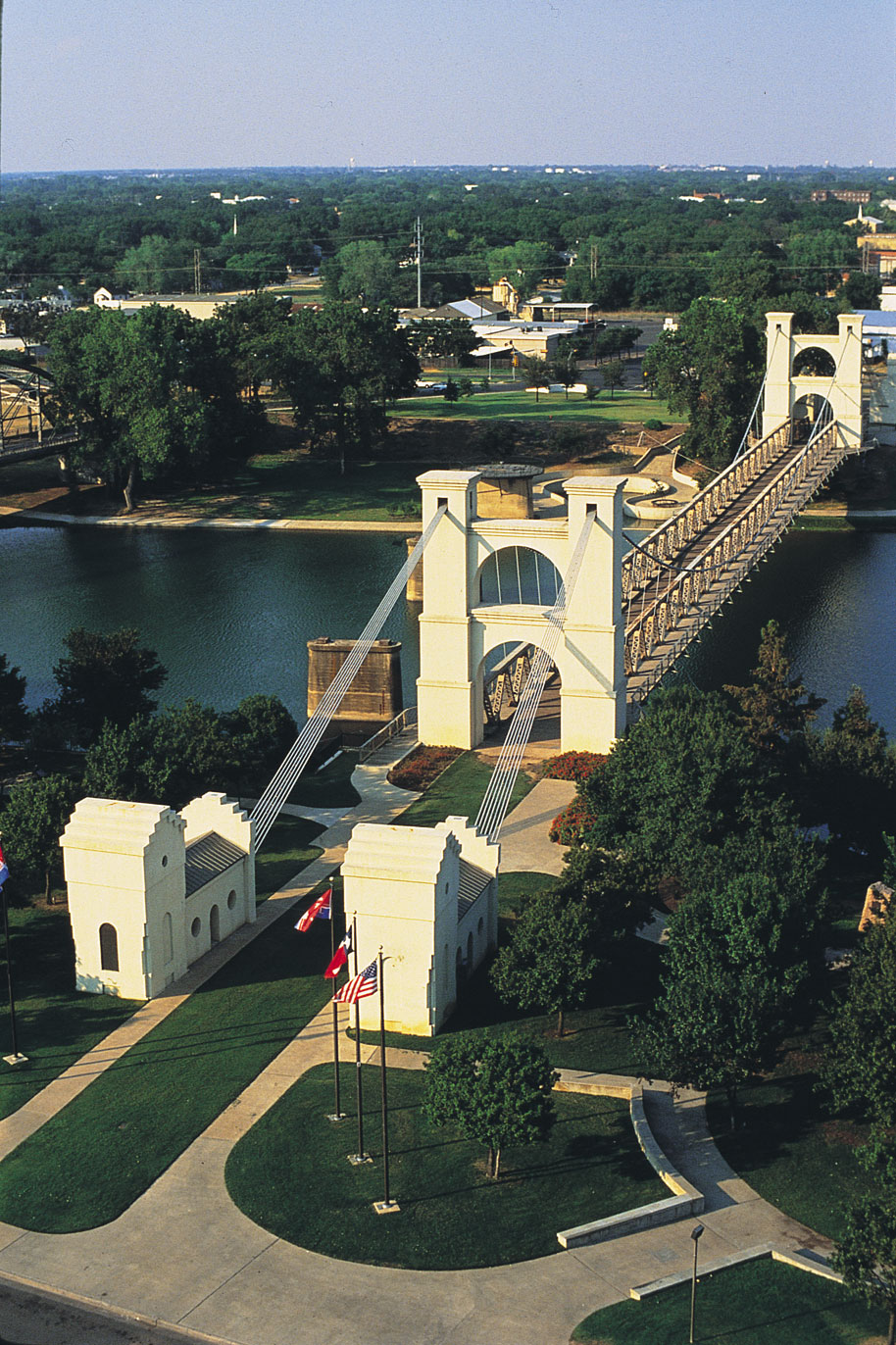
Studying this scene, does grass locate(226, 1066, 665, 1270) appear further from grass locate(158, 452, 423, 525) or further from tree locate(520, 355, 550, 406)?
tree locate(520, 355, 550, 406)

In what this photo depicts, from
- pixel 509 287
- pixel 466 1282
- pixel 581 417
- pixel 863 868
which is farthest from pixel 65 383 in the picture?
pixel 509 287

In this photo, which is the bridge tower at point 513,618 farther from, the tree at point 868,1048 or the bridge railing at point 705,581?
the tree at point 868,1048

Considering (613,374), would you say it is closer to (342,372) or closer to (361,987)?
(342,372)

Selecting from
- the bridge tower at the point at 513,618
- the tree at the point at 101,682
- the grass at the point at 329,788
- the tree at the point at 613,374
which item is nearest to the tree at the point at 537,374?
the tree at the point at 613,374

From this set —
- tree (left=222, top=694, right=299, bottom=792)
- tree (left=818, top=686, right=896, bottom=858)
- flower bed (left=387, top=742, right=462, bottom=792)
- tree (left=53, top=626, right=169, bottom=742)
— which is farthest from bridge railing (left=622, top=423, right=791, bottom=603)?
tree (left=53, top=626, right=169, bottom=742)

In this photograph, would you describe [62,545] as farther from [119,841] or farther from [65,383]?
[119,841]

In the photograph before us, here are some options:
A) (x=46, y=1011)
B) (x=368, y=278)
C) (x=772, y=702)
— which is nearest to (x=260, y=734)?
(x=772, y=702)

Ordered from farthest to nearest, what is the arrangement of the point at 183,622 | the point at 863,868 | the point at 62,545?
the point at 62,545
the point at 183,622
the point at 863,868
